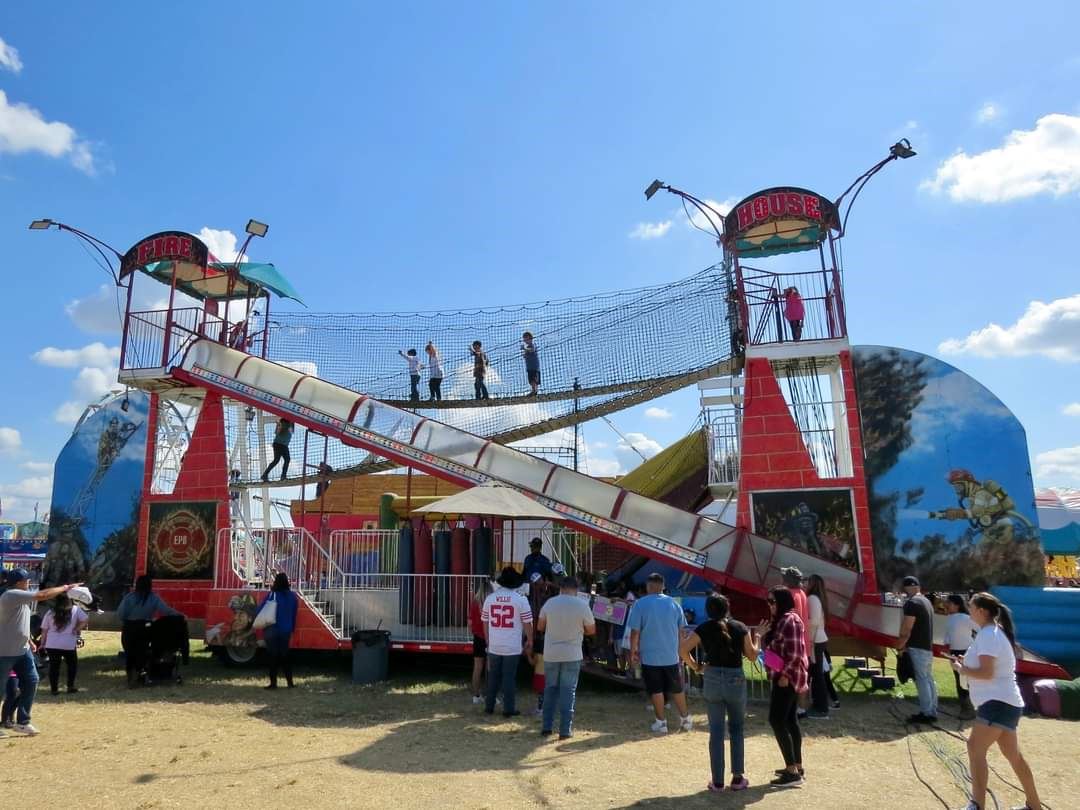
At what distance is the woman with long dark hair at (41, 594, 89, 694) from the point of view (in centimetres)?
934

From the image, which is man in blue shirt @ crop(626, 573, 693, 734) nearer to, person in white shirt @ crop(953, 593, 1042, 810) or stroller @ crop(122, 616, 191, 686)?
person in white shirt @ crop(953, 593, 1042, 810)

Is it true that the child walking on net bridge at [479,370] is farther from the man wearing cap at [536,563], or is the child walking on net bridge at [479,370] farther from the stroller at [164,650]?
the stroller at [164,650]

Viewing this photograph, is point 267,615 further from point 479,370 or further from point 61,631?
point 479,370

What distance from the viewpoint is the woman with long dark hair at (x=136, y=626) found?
10.0 metres

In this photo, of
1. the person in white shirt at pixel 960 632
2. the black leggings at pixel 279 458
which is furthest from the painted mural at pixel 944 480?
the black leggings at pixel 279 458

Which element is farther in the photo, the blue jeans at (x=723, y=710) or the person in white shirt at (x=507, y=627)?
the person in white shirt at (x=507, y=627)

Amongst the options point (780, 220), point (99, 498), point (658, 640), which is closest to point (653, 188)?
point (780, 220)

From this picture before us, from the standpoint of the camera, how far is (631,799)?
212 inches

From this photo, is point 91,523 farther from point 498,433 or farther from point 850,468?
point 850,468

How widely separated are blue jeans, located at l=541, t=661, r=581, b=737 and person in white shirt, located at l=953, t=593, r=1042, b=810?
11.0ft

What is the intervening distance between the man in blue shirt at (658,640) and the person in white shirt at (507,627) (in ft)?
3.83

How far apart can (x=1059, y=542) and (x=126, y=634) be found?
1971 centimetres

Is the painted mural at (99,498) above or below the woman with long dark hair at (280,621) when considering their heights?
above

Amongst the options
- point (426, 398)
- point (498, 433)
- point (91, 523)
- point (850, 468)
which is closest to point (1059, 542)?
point (850, 468)
